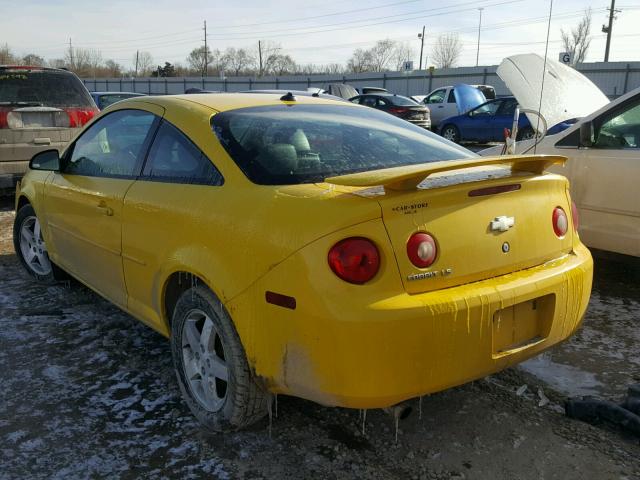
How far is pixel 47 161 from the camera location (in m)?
4.24

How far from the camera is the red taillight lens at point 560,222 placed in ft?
9.04

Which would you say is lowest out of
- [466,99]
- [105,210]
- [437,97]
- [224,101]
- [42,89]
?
[105,210]

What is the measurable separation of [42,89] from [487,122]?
1213cm

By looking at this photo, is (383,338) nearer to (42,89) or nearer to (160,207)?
(160,207)

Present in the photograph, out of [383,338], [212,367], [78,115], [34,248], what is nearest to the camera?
[383,338]

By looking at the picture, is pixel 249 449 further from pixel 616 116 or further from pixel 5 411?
pixel 616 116

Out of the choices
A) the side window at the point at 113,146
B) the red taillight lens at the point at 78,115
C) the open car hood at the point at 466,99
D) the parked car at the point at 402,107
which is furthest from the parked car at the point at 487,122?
the side window at the point at 113,146

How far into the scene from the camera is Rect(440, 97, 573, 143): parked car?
52.5 ft

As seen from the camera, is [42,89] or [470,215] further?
[42,89]

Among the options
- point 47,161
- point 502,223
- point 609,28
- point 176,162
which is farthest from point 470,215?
point 609,28

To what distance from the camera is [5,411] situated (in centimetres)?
292

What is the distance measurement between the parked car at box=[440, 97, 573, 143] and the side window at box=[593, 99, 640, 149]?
10971 mm

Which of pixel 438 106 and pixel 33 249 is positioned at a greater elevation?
pixel 438 106

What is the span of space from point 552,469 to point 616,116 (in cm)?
330
